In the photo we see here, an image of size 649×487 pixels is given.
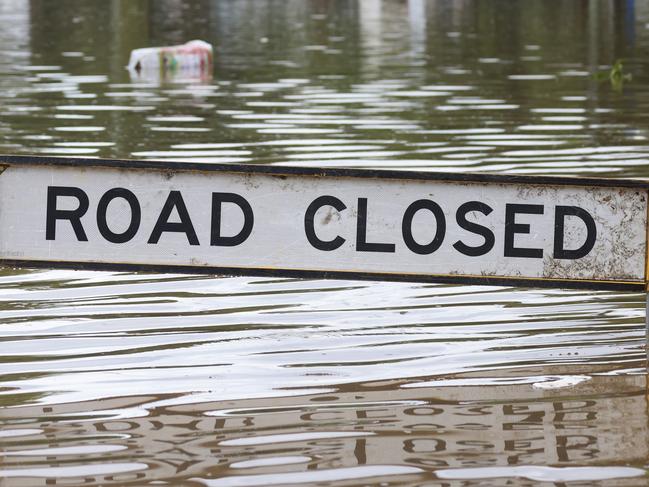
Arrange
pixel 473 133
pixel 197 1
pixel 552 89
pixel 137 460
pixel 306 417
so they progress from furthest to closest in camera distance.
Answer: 1. pixel 197 1
2. pixel 552 89
3. pixel 473 133
4. pixel 306 417
5. pixel 137 460

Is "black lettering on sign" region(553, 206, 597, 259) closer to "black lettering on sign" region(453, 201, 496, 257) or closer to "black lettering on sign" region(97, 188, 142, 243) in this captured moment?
"black lettering on sign" region(453, 201, 496, 257)

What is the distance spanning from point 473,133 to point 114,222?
9195mm

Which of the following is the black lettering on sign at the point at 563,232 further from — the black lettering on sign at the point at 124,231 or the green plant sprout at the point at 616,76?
the green plant sprout at the point at 616,76

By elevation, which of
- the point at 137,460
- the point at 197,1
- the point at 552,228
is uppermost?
the point at 197,1

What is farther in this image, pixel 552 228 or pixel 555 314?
pixel 555 314

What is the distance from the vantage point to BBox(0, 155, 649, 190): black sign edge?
6020 mm

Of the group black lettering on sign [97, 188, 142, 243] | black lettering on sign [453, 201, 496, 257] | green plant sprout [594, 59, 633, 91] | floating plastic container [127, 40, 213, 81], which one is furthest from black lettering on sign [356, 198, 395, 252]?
floating plastic container [127, 40, 213, 81]

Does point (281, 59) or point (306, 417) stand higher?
point (281, 59)

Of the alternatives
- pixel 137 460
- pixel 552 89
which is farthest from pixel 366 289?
pixel 552 89

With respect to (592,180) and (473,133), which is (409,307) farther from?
(473,133)

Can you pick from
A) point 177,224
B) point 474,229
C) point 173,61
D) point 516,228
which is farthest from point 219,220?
point 173,61

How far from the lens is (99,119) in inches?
646

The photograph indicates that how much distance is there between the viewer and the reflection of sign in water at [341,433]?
489cm

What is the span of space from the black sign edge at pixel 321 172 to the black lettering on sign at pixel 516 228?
11cm
